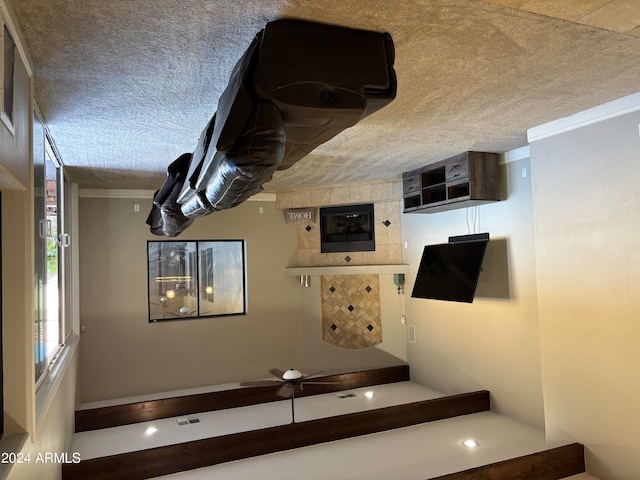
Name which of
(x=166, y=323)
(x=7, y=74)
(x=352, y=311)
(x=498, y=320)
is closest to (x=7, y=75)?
(x=7, y=74)

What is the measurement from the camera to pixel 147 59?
7.95 ft

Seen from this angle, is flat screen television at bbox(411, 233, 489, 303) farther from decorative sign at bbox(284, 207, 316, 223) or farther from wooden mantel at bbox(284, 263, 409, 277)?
decorative sign at bbox(284, 207, 316, 223)

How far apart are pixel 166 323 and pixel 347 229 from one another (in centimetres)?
304

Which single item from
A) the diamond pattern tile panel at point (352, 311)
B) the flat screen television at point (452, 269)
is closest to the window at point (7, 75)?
the flat screen television at point (452, 269)

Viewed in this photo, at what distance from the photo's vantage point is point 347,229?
23.0 feet

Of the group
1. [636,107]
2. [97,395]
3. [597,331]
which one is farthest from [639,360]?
[97,395]

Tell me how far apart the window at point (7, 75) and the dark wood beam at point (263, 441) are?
3004 millimetres

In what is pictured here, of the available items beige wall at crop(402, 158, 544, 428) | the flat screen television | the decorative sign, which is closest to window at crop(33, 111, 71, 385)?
the decorative sign

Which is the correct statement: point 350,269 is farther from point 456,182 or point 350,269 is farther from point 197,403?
point 197,403

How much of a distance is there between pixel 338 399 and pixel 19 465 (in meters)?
4.14

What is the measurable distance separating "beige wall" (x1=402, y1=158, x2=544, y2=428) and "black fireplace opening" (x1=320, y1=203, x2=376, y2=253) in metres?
0.87

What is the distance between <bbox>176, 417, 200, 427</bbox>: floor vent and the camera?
506cm

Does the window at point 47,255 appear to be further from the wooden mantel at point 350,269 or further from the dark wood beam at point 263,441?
the wooden mantel at point 350,269

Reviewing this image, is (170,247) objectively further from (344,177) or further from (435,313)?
(435,313)
